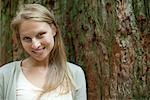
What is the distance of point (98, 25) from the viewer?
2.57 metres

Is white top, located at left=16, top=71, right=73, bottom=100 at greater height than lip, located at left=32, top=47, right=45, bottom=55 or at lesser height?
lesser

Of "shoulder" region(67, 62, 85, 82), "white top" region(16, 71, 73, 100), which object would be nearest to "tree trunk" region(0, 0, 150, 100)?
"shoulder" region(67, 62, 85, 82)

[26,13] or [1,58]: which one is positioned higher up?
[26,13]

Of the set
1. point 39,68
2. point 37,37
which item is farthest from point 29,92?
point 37,37

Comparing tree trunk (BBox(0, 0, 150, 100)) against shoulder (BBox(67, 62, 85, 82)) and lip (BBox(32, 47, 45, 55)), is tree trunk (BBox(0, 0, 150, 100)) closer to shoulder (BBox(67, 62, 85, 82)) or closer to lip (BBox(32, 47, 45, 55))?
shoulder (BBox(67, 62, 85, 82))

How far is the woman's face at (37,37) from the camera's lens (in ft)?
7.07

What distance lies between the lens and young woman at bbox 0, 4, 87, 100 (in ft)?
7.13

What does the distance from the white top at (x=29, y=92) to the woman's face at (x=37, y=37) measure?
5.7 inches

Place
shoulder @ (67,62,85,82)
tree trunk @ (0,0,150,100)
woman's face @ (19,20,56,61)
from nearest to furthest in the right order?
woman's face @ (19,20,56,61) → shoulder @ (67,62,85,82) → tree trunk @ (0,0,150,100)

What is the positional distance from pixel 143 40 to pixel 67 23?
481 mm

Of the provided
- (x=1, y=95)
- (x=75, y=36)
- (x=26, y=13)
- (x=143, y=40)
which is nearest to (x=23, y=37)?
(x=26, y=13)

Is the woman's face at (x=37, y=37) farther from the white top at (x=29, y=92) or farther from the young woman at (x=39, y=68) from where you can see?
the white top at (x=29, y=92)

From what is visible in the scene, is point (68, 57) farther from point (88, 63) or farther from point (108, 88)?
point (108, 88)

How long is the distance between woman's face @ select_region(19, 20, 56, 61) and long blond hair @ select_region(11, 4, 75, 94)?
0.09 feet
